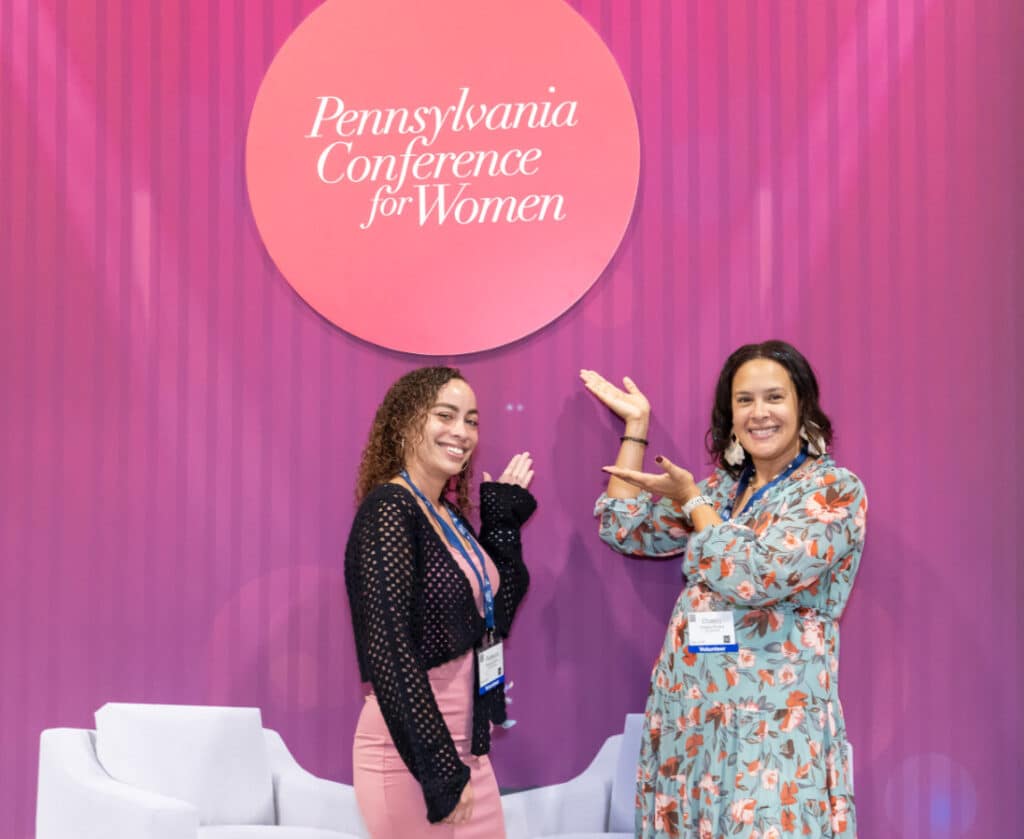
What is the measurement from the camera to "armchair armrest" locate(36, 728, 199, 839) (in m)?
2.60

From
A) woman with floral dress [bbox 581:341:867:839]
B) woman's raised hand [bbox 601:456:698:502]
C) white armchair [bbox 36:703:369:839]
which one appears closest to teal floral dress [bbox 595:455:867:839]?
woman with floral dress [bbox 581:341:867:839]

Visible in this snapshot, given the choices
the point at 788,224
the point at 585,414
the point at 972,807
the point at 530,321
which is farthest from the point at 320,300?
the point at 972,807

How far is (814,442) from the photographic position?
2293 millimetres

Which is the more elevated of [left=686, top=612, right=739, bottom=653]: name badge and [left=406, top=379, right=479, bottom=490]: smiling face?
[left=406, top=379, right=479, bottom=490]: smiling face

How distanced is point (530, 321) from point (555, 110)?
64cm

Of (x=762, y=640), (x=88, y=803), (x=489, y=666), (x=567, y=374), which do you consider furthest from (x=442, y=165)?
(x=88, y=803)

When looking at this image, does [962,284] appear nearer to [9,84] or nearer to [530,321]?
[530,321]

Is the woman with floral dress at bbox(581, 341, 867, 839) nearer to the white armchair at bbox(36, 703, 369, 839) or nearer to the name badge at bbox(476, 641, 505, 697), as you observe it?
the name badge at bbox(476, 641, 505, 697)

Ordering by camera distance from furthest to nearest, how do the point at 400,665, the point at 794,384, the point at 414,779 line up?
the point at 794,384, the point at 414,779, the point at 400,665

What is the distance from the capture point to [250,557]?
9.35 feet

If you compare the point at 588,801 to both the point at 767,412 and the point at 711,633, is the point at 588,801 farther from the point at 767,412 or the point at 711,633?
the point at 767,412

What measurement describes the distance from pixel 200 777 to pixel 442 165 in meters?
1.96

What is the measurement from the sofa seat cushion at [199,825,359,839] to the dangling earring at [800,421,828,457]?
5.61 feet

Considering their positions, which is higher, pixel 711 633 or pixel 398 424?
pixel 398 424
